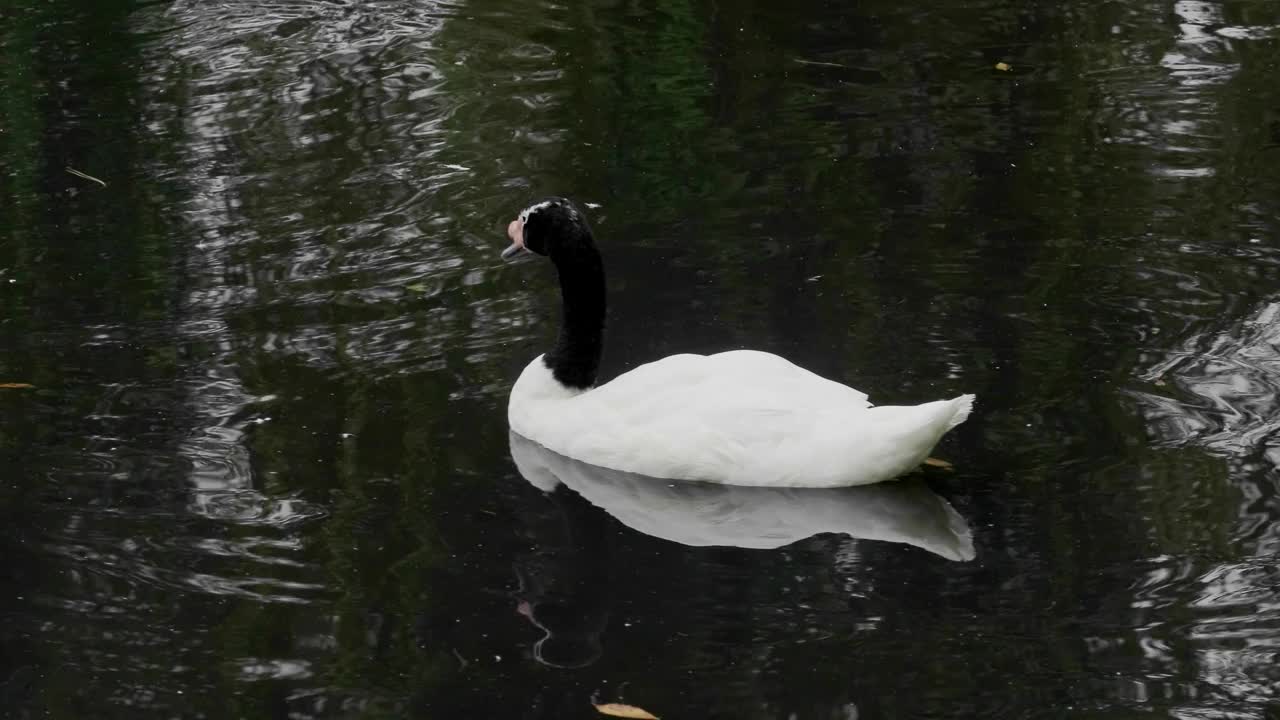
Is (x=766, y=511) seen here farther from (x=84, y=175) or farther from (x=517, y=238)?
(x=84, y=175)

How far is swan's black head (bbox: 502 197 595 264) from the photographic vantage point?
7172mm

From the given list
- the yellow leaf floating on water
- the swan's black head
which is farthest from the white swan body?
the yellow leaf floating on water

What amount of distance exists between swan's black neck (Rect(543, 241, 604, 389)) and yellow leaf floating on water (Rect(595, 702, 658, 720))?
2.28 metres

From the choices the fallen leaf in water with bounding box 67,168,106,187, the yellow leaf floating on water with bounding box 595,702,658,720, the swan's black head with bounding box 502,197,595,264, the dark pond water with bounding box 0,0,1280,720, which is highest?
the swan's black head with bounding box 502,197,595,264

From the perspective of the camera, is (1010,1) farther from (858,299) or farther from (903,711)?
(903,711)

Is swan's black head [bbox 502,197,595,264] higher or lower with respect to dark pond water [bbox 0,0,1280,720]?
higher

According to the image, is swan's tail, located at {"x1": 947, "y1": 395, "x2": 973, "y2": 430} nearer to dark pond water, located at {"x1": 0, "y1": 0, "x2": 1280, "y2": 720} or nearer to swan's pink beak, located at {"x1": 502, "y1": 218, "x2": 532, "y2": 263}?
dark pond water, located at {"x1": 0, "y1": 0, "x2": 1280, "y2": 720}

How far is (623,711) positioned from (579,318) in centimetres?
245

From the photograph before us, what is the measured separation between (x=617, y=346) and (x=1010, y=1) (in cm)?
656

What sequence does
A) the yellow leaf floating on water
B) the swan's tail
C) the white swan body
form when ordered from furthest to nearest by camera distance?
the white swan body
the swan's tail
the yellow leaf floating on water

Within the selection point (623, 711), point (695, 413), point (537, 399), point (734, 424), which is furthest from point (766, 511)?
point (623, 711)

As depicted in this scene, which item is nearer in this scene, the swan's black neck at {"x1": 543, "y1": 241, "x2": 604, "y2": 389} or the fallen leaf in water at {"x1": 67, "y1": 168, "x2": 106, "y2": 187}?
the swan's black neck at {"x1": 543, "y1": 241, "x2": 604, "y2": 389}

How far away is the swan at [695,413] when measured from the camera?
253 inches

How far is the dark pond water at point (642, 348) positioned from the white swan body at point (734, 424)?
137mm
